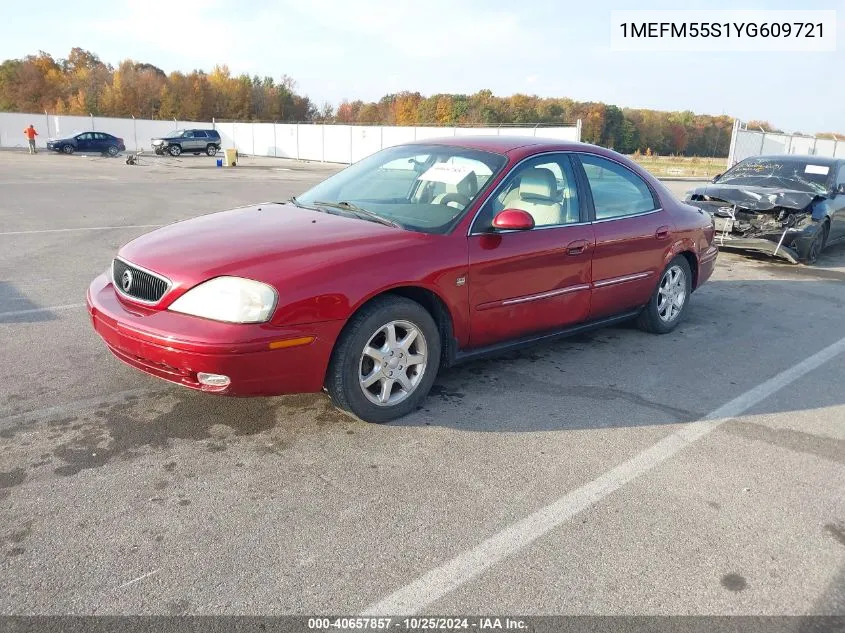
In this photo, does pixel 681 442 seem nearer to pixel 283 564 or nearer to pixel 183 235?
pixel 283 564

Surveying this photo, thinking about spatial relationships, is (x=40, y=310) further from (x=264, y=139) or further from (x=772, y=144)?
(x=264, y=139)

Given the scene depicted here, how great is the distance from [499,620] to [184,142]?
4034 cm

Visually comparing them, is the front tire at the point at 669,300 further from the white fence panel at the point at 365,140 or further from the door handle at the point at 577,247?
the white fence panel at the point at 365,140

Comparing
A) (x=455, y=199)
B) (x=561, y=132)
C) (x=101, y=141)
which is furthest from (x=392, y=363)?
(x=101, y=141)

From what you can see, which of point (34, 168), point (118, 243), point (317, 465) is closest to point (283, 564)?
point (317, 465)

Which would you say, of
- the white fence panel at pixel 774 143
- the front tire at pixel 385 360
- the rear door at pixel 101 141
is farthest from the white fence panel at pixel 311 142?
the front tire at pixel 385 360

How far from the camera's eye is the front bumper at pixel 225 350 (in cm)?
312

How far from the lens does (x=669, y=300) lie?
5.67 metres

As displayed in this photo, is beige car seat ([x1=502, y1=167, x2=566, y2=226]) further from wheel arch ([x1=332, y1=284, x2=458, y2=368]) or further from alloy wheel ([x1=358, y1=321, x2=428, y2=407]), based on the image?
alloy wheel ([x1=358, y1=321, x2=428, y2=407])

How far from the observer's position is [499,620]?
225 centimetres

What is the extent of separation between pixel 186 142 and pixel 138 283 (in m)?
38.3

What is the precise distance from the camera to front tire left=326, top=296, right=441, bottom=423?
3436 mm

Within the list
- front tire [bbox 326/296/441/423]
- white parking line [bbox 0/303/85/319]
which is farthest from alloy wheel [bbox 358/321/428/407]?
white parking line [bbox 0/303/85/319]

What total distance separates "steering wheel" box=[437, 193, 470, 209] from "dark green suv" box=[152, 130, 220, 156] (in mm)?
37698
